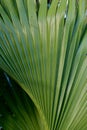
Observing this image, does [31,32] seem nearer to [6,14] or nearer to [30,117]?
[6,14]

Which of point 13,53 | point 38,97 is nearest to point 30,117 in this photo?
point 38,97

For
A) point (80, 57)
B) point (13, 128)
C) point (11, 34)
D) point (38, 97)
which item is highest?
point (11, 34)

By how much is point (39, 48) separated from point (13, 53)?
11cm

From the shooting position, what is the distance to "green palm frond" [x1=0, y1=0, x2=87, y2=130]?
3.19 ft

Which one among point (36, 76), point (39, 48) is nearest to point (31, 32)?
point (39, 48)

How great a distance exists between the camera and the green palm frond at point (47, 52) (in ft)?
3.19

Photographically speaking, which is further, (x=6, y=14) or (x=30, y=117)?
(x=30, y=117)

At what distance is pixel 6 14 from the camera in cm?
99

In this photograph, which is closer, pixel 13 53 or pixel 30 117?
pixel 13 53

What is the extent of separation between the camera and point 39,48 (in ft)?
3.23

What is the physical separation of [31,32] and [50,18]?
0.31 ft

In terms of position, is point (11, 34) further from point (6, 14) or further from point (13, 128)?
point (13, 128)

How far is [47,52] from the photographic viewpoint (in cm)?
99

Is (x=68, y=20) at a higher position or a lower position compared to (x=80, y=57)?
higher
